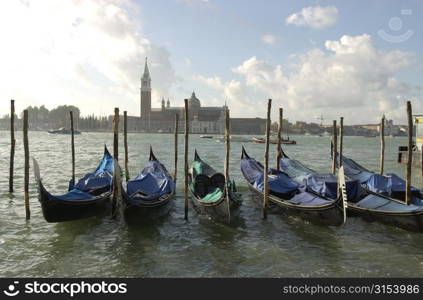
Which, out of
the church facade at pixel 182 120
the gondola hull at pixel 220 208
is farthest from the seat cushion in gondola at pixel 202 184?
the church facade at pixel 182 120

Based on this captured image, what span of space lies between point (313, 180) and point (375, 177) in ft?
6.70

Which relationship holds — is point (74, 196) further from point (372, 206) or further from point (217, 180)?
point (372, 206)

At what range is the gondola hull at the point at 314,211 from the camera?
7145 mm

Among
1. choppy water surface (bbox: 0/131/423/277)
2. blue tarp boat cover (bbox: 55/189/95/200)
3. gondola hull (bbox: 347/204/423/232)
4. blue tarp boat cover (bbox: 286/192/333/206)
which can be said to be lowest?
choppy water surface (bbox: 0/131/423/277)

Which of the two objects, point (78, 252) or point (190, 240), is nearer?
point (78, 252)

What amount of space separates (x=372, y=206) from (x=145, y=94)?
364ft

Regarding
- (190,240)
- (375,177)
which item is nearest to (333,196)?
(375,177)

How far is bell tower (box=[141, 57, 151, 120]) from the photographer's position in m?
114

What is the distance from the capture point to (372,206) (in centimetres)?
811

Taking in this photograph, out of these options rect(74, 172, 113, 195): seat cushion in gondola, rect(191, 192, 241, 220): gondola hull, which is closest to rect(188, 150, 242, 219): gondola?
rect(191, 192, 241, 220): gondola hull

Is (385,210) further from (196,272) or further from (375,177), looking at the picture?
(196,272)

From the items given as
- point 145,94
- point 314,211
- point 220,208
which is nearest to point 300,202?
point 314,211

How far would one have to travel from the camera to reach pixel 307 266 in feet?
19.3

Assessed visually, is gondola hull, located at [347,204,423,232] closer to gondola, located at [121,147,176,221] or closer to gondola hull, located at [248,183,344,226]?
gondola hull, located at [248,183,344,226]
